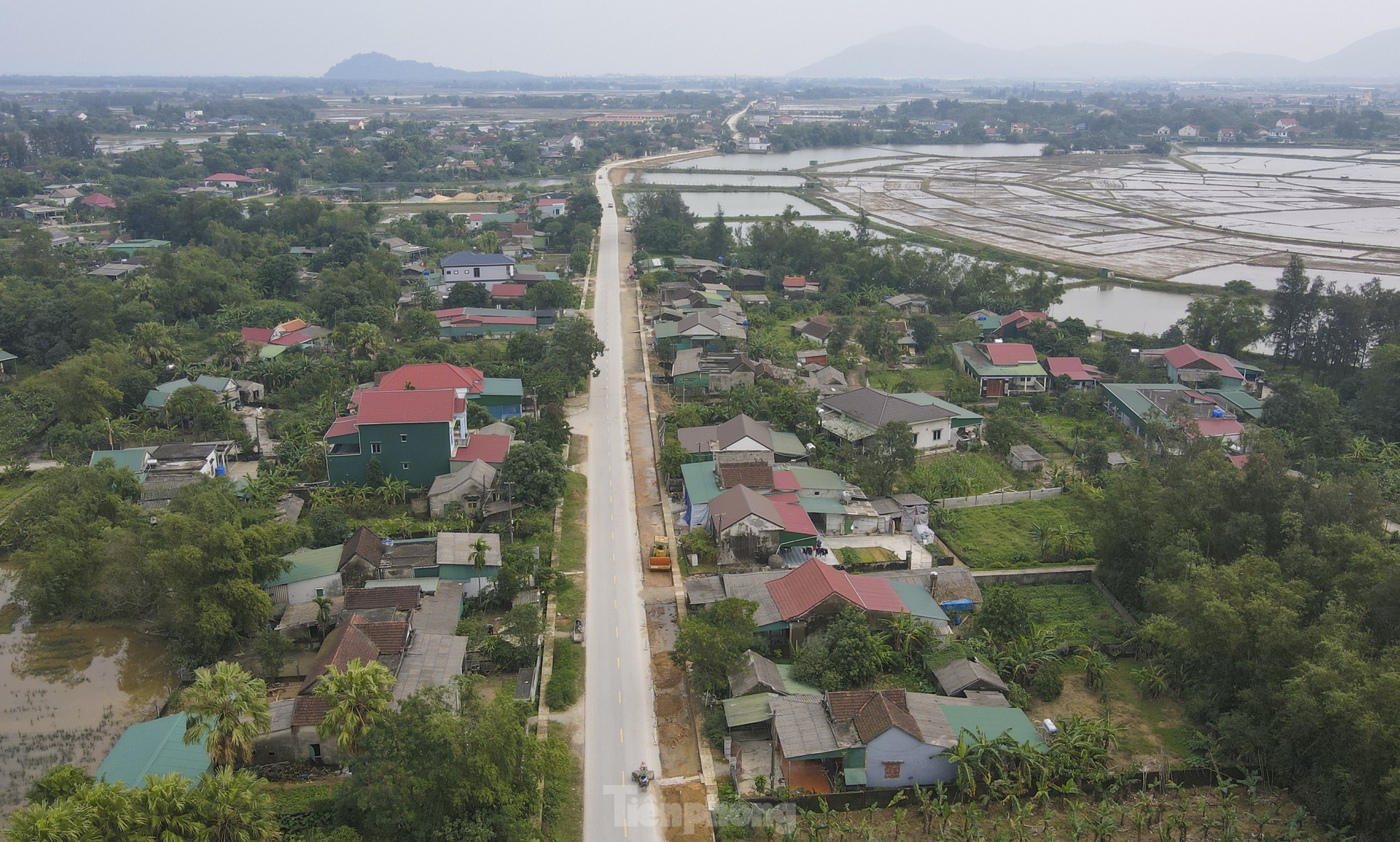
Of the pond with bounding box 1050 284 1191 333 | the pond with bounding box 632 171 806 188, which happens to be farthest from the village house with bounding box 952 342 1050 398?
the pond with bounding box 632 171 806 188

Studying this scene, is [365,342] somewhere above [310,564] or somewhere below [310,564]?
above

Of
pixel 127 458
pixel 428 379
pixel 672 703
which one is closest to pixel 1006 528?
pixel 672 703

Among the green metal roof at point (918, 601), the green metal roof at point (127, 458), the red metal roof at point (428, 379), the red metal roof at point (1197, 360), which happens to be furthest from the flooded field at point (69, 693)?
the red metal roof at point (1197, 360)

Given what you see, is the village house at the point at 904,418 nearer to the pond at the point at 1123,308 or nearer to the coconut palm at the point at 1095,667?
the coconut palm at the point at 1095,667

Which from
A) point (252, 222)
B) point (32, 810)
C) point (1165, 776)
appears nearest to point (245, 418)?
point (32, 810)

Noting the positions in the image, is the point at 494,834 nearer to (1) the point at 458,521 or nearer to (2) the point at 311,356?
(1) the point at 458,521

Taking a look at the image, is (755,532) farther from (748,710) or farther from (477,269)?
(477,269)
